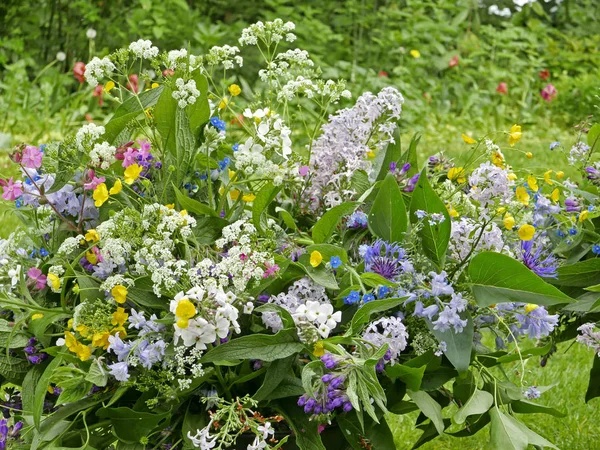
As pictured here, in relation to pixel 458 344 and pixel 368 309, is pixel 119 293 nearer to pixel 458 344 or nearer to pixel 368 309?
pixel 368 309

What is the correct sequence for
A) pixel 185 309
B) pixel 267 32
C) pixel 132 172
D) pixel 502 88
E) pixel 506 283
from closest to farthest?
1. pixel 185 309
2. pixel 506 283
3. pixel 132 172
4. pixel 267 32
5. pixel 502 88

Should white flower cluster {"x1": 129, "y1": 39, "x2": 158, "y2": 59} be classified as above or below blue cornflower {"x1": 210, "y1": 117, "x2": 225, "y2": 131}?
above

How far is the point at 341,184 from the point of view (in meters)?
1.83

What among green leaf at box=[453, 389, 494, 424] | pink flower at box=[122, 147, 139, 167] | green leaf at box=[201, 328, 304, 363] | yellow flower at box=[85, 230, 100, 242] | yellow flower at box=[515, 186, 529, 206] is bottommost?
green leaf at box=[453, 389, 494, 424]

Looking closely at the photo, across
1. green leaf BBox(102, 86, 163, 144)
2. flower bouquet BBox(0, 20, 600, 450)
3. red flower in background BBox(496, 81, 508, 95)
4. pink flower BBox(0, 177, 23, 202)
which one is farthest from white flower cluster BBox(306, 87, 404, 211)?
red flower in background BBox(496, 81, 508, 95)

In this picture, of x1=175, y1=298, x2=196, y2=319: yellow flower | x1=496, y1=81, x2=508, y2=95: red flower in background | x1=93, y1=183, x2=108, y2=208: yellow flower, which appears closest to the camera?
x1=175, y1=298, x2=196, y2=319: yellow flower

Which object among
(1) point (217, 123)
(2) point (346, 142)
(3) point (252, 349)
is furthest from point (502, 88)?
(3) point (252, 349)

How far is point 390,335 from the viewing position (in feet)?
5.20

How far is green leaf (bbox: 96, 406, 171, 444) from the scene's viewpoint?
1.54 meters

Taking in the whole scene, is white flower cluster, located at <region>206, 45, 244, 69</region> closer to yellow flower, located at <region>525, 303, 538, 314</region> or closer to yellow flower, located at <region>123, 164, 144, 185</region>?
yellow flower, located at <region>123, 164, 144, 185</region>

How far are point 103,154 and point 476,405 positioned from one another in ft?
2.58

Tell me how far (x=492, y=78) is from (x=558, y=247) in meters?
5.34

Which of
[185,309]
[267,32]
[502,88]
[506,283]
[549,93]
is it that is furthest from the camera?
[549,93]

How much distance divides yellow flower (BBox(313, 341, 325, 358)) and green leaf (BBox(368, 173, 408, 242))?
27cm
